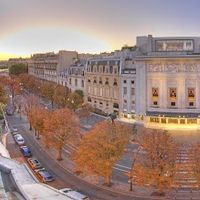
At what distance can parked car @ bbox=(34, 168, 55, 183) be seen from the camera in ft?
164

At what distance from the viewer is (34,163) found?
56844mm

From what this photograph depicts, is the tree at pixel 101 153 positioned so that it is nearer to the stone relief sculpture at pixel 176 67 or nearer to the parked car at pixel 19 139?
the parked car at pixel 19 139

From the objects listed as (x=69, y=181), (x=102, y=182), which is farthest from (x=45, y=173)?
(x=102, y=182)

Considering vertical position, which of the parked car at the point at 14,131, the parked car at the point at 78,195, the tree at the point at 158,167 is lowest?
the parked car at the point at 78,195

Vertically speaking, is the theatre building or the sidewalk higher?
the theatre building

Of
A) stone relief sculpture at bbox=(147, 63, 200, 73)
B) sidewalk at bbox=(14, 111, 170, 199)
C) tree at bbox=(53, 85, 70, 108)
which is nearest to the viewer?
sidewalk at bbox=(14, 111, 170, 199)

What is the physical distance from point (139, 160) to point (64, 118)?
44.2 feet

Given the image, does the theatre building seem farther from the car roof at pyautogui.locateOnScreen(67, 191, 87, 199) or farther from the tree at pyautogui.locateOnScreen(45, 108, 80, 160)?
the car roof at pyautogui.locateOnScreen(67, 191, 87, 199)

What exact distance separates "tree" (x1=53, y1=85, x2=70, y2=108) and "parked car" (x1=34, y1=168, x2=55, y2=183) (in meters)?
49.8

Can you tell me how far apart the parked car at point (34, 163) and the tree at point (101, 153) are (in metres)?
8.84

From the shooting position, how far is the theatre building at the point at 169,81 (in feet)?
263

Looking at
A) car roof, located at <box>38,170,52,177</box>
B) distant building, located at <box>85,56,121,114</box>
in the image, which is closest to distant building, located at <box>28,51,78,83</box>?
distant building, located at <box>85,56,121,114</box>

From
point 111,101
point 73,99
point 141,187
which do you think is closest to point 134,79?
point 111,101

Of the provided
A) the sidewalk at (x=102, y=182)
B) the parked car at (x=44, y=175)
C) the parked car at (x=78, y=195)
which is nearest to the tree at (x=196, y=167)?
the sidewalk at (x=102, y=182)
